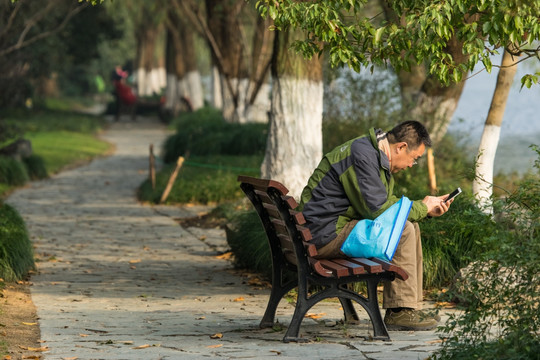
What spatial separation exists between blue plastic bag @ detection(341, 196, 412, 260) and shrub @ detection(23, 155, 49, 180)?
47.2 feet

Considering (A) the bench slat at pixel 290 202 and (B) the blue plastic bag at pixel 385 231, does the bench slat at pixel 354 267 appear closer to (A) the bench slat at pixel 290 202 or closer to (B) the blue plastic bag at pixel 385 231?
(B) the blue plastic bag at pixel 385 231

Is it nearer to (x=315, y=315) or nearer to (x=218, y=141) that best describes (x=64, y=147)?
(x=218, y=141)

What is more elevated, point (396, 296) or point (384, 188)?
point (384, 188)

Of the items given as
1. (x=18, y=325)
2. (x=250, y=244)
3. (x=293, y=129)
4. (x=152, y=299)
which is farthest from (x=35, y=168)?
(x=18, y=325)

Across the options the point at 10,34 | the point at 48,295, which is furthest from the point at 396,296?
the point at 10,34

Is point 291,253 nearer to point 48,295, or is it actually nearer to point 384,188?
point 384,188

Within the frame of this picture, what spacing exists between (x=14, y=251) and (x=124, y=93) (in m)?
30.9

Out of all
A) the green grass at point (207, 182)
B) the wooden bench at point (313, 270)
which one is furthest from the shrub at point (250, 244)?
the green grass at point (207, 182)

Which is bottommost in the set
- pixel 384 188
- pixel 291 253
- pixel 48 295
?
pixel 48 295

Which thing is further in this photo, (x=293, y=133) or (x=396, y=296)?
(x=293, y=133)

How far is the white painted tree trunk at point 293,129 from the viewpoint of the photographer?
12.0 meters

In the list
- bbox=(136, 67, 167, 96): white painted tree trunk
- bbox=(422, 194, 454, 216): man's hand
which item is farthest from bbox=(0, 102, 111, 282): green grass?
bbox=(136, 67, 167, 96): white painted tree trunk

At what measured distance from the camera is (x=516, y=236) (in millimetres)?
5156

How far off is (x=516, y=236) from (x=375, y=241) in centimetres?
134
